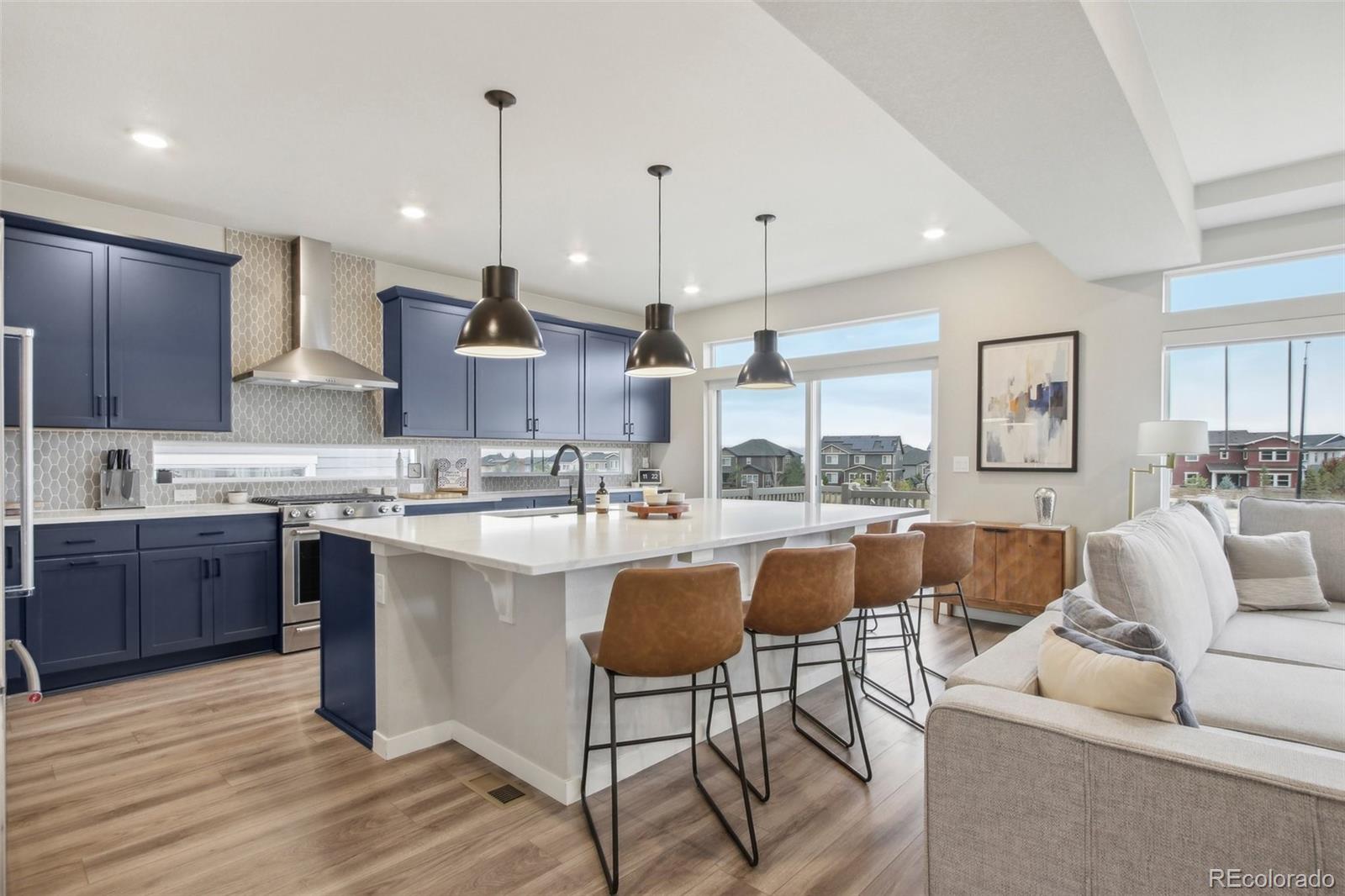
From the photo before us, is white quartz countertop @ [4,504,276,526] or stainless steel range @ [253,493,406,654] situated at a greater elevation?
white quartz countertop @ [4,504,276,526]

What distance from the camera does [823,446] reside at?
246 inches

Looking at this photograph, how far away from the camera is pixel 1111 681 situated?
137 centimetres

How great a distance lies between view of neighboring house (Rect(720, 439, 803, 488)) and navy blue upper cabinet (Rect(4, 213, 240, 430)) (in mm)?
4327

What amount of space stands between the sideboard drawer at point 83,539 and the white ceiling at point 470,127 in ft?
6.16

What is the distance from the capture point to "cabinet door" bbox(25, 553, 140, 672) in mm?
3432

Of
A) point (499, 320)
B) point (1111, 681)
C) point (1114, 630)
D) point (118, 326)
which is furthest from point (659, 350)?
point (118, 326)

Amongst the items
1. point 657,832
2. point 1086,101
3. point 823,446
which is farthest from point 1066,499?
point 657,832

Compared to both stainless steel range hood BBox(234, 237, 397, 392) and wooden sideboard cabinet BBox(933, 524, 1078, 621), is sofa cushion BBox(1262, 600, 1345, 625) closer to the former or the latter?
wooden sideboard cabinet BBox(933, 524, 1078, 621)

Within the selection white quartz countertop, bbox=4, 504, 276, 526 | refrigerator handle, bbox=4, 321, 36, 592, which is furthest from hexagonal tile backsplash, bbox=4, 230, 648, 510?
refrigerator handle, bbox=4, 321, 36, 592

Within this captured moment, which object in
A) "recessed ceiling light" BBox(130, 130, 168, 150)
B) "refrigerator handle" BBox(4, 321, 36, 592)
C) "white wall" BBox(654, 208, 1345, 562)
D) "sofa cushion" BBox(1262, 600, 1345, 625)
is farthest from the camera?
"white wall" BBox(654, 208, 1345, 562)

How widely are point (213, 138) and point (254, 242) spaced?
1.59 metres

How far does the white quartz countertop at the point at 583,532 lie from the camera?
2143 millimetres

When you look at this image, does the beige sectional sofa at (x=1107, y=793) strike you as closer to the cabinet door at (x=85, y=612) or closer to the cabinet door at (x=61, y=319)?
the cabinet door at (x=85, y=612)

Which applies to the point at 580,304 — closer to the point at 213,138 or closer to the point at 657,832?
the point at 213,138
